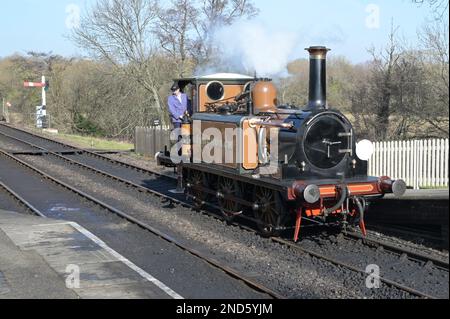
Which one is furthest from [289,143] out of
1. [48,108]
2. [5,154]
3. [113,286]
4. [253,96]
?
[48,108]

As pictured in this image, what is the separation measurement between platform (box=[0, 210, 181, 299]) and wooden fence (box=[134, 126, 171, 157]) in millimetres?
11530

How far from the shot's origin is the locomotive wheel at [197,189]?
11320mm

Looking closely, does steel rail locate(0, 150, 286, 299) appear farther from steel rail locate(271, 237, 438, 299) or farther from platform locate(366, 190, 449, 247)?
platform locate(366, 190, 449, 247)

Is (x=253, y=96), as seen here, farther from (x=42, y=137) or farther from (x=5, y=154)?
(x=42, y=137)

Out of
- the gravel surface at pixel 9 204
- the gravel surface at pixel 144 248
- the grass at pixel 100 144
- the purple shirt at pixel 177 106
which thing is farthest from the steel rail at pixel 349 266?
the grass at pixel 100 144

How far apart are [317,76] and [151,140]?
14220 millimetres

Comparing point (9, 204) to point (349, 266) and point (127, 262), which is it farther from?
point (349, 266)

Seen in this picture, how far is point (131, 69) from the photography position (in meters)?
30.3

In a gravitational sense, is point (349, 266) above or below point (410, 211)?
below

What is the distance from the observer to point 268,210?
8.96 m

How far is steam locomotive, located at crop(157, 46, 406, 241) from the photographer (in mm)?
8422

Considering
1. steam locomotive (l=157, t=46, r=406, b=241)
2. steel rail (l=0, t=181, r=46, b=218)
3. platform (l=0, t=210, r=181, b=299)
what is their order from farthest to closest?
steel rail (l=0, t=181, r=46, b=218)
steam locomotive (l=157, t=46, r=406, b=241)
platform (l=0, t=210, r=181, b=299)

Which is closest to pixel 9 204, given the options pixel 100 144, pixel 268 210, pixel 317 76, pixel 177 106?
pixel 177 106

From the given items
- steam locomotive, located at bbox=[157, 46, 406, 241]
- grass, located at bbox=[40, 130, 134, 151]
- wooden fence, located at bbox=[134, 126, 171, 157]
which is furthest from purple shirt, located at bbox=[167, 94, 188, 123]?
grass, located at bbox=[40, 130, 134, 151]
